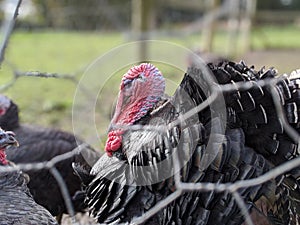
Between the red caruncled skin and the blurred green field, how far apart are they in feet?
1.40

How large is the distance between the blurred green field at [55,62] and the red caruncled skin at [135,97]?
0.43m

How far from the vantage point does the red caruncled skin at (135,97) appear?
167 centimetres

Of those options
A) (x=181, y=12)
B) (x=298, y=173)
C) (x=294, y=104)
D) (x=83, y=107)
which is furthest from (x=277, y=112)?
(x=181, y=12)

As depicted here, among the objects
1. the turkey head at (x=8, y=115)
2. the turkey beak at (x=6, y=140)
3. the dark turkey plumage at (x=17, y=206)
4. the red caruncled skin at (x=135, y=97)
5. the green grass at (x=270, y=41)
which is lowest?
the green grass at (x=270, y=41)

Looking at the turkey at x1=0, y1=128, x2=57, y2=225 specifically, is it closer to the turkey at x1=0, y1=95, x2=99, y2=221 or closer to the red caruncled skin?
the red caruncled skin

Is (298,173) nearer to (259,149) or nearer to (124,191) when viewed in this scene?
(259,149)

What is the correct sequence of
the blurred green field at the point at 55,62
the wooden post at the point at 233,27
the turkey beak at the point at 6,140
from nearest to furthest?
the turkey beak at the point at 6,140
the blurred green field at the point at 55,62
the wooden post at the point at 233,27

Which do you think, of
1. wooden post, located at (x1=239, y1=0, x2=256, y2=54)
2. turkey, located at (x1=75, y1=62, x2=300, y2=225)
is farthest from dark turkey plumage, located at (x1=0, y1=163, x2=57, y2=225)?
wooden post, located at (x1=239, y1=0, x2=256, y2=54)

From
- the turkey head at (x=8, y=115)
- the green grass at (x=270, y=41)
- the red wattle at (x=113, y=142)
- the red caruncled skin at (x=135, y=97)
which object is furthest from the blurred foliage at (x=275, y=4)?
the red wattle at (x=113, y=142)

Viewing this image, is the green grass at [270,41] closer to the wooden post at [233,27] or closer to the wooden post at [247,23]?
the wooden post at [247,23]

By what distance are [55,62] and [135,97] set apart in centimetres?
605

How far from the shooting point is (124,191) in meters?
1.56

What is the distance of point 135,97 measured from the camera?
171 cm

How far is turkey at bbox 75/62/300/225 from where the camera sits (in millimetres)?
1458
